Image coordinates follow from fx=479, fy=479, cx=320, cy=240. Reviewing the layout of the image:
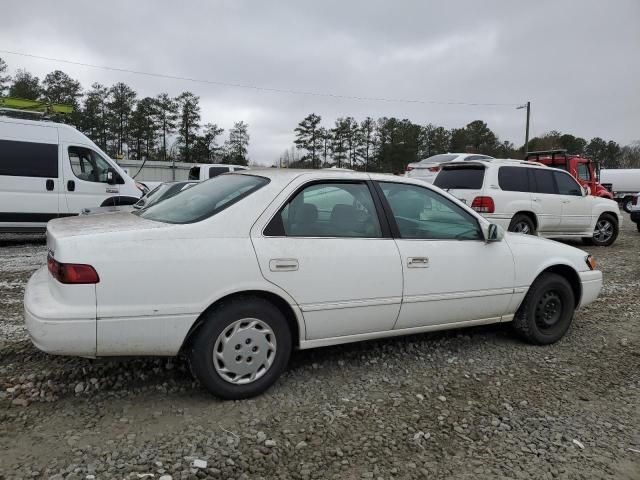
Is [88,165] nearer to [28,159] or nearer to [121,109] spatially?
[28,159]

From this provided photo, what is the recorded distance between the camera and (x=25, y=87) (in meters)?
39.3

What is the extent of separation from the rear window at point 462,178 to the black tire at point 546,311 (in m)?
4.52

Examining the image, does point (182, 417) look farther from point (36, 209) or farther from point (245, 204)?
point (36, 209)

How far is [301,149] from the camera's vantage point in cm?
5544

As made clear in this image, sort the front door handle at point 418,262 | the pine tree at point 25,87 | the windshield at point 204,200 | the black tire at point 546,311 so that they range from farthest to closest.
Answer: the pine tree at point 25,87 → the black tire at point 546,311 → the front door handle at point 418,262 → the windshield at point 204,200

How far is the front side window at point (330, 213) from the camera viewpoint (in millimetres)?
3250

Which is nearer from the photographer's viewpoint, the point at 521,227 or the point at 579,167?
the point at 521,227

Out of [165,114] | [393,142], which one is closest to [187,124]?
[165,114]

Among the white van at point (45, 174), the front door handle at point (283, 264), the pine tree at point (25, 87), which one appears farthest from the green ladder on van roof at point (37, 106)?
the pine tree at point (25, 87)

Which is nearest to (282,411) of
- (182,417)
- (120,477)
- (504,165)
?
(182,417)

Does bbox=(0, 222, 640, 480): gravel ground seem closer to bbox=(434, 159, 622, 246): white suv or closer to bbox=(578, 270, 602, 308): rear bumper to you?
bbox=(578, 270, 602, 308): rear bumper

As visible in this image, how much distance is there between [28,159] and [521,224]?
30.8 ft

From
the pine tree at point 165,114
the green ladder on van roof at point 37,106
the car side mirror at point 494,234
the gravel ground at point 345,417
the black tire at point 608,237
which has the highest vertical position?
the pine tree at point 165,114

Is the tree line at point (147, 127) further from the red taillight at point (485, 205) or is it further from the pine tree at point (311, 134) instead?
the red taillight at point (485, 205)
